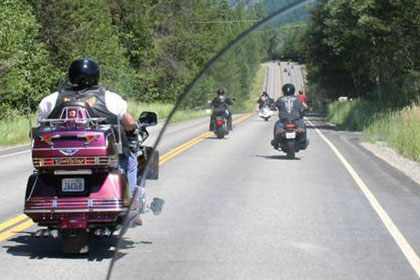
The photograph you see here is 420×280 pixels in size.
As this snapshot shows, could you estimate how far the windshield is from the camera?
8.26ft

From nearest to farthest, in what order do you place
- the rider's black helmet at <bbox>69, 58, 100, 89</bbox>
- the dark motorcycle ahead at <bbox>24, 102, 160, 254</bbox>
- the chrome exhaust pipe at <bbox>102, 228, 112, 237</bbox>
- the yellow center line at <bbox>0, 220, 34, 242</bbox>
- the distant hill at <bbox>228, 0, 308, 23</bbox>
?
the distant hill at <bbox>228, 0, 308, 23</bbox>, the dark motorcycle ahead at <bbox>24, 102, 160, 254</bbox>, the rider's black helmet at <bbox>69, 58, 100, 89</bbox>, the chrome exhaust pipe at <bbox>102, 228, 112, 237</bbox>, the yellow center line at <bbox>0, 220, 34, 242</bbox>

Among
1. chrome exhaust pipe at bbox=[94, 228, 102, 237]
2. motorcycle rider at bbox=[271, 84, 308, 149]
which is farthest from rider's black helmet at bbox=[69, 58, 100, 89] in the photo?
motorcycle rider at bbox=[271, 84, 308, 149]

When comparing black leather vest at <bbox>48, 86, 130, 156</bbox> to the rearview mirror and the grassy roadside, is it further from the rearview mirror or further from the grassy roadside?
the grassy roadside

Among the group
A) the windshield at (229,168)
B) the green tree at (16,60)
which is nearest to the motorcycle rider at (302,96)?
the windshield at (229,168)

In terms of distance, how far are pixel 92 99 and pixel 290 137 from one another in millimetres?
2527

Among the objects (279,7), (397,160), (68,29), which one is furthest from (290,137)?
(68,29)

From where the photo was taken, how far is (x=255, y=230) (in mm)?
7512

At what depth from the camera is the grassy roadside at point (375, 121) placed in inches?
192

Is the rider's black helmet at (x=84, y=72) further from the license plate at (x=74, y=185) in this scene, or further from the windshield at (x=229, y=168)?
the license plate at (x=74, y=185)

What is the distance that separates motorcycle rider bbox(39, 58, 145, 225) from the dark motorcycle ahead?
8 centimetres

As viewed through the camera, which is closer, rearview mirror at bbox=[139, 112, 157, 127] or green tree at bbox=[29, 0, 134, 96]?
rearview mirror at bbox=[139, 112, 157, 127]

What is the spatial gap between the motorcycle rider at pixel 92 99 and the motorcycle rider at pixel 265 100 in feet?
10.4

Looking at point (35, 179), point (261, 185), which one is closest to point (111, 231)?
point (35, 179)

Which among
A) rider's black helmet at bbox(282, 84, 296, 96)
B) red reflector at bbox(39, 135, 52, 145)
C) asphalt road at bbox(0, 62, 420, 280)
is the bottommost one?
asphalt road at bbox(0, 62, 420, 280)
